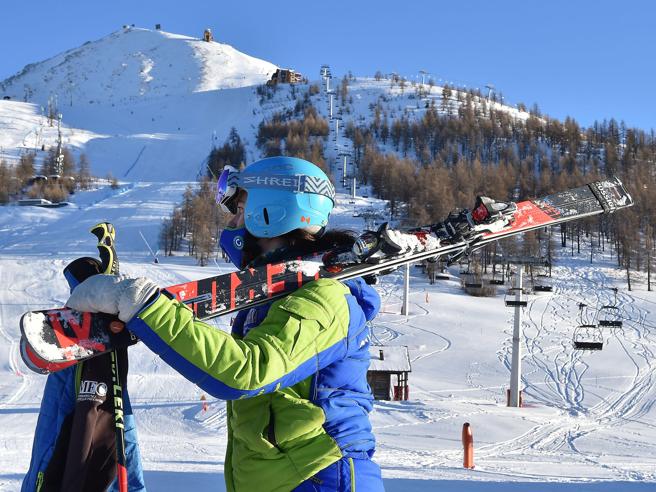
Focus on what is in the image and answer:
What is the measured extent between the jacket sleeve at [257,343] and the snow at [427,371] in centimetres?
38

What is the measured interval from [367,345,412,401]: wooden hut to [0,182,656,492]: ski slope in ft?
1.77

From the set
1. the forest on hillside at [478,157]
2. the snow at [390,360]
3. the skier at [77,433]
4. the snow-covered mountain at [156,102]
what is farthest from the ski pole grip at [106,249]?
the snow-covered mountain at [156,102]

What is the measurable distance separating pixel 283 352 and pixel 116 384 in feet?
4.13

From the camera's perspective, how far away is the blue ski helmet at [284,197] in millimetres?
2102

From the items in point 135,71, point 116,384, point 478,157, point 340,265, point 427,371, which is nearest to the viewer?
point 340,265

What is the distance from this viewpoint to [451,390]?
60.5ft

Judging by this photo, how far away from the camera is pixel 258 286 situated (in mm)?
2027

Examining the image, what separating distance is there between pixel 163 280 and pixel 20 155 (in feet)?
160

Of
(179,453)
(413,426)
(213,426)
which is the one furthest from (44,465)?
(413,426)

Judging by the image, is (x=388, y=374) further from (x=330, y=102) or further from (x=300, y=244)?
(x=330, y=102)

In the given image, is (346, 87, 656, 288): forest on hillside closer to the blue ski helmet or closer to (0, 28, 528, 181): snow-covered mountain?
(0, 28, 528, 181): snow-covered mountain

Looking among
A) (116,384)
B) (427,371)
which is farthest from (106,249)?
(427,371)

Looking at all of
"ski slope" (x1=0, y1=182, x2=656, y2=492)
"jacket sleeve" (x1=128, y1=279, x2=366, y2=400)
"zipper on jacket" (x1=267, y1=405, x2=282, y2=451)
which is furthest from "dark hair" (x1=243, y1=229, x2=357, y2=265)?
"ski slope" (x1=0, y1=182, x2=656, y2=492)

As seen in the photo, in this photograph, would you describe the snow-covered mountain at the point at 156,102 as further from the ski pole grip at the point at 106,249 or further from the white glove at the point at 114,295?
the white glove at the point at 114,295
